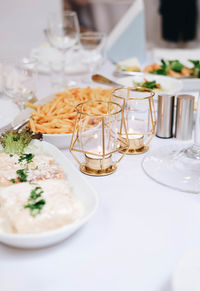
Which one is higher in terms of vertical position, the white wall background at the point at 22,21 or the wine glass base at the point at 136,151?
the white wall background at the point at 22,21

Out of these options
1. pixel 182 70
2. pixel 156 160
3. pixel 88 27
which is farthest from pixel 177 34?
pixel 156 160

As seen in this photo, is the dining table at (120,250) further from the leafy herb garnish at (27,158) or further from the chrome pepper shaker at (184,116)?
the chrome pepper shaker at (184,116)

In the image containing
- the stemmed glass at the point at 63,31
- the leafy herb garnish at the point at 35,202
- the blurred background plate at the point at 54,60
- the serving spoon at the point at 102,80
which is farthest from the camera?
the blurred background plate at the point at 54,60

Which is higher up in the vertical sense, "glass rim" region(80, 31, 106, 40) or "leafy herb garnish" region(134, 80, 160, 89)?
"glass rim" region(80, 31, 106, 40)

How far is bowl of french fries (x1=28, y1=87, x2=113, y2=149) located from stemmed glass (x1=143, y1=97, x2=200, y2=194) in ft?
0.75

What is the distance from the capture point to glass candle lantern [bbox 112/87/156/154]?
988mm

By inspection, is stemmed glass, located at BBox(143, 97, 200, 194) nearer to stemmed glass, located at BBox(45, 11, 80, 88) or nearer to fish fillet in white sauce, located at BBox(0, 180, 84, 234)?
fish fillet in white sauce, located at BBox(0, 180, 84, 234)

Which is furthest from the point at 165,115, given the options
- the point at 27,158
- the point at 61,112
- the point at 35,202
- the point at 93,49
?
the point at 93,49

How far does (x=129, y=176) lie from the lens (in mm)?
864

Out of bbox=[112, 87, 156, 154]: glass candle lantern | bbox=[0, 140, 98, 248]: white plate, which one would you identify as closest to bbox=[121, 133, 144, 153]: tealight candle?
bbox=[112, 87, 156, 154]: glass candle lantern

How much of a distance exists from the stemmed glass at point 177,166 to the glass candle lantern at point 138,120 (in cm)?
5

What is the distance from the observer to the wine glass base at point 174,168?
812 mm

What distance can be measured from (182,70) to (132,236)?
3.64ft

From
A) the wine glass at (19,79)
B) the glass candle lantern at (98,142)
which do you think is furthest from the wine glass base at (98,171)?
the wine glass at (19,79)
